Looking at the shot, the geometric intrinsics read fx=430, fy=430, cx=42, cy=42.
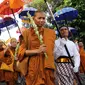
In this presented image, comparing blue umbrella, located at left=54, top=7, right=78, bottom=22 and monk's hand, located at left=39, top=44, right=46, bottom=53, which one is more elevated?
blue umbrella, located at left=54, top=7, right=78, bottom=22

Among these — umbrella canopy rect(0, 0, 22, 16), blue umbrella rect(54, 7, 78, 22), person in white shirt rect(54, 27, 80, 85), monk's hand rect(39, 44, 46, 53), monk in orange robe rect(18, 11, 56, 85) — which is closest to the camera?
monk's hand rect(39, 44, 46, 53)

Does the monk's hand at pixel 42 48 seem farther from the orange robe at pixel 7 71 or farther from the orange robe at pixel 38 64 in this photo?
the orange robe at pixel 7 71

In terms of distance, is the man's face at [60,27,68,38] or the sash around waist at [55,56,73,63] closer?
the sash around waist at [55,56,73,63]

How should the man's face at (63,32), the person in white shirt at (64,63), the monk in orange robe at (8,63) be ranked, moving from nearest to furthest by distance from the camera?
the person in white shirt at (64,63)
the man's face at (63,32)
the monk in orange robe at (8,63)

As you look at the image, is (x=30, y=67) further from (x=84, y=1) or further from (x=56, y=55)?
(x=84, y=1)

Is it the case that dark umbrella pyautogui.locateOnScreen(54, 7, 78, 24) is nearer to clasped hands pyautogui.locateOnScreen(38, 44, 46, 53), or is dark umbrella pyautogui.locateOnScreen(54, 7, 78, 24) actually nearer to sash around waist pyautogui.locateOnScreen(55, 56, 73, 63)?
sash around waist pyautogui.locateOnScreen(55, 56, 73, 63)

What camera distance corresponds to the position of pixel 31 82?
7504 mm

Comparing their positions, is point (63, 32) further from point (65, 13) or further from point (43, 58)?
point (65, 13)

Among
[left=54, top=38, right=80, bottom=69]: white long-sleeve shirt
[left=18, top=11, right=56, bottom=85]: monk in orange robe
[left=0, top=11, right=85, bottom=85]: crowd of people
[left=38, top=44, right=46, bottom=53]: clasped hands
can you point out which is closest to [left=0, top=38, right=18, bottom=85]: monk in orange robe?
[left=54, top=38, right=80, bottom=69]: white long-sleeve shirt

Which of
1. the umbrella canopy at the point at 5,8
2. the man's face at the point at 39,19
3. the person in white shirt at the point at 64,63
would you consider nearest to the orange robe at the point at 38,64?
the man's face at the point at 39,19

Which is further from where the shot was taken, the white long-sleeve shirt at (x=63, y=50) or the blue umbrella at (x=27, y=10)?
the blue umbrella at (x=27, y=10)

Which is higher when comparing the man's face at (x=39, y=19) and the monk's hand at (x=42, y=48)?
the man's face at (x=39, y=19)

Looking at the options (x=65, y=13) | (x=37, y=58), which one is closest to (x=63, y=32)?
(x=37, y=58)

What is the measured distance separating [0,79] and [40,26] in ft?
19.5
